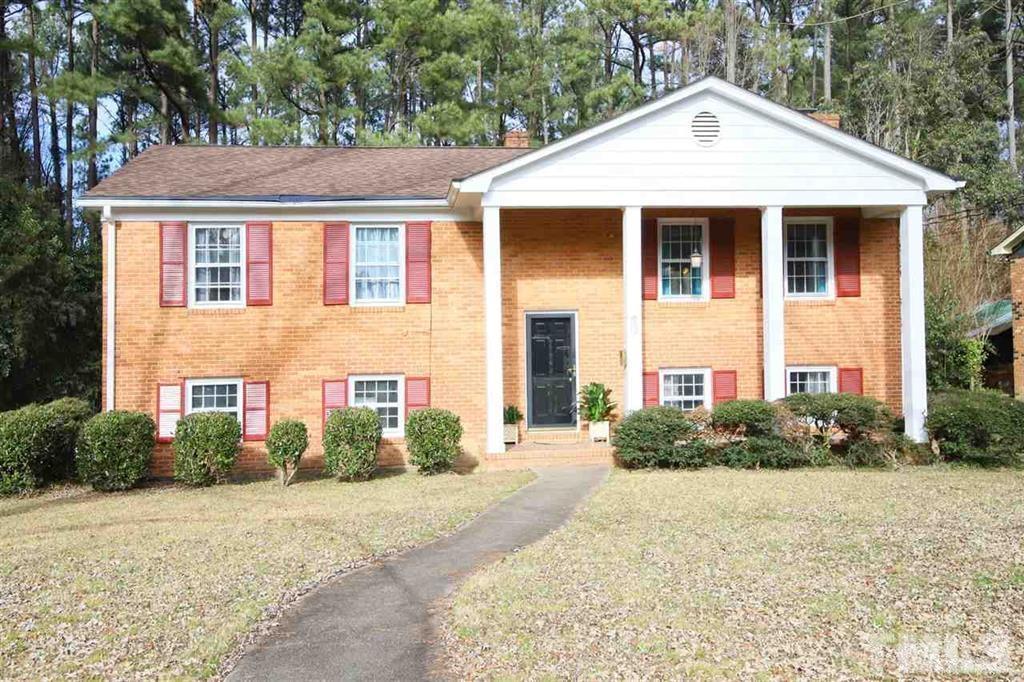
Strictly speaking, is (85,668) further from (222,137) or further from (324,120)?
(222,137)

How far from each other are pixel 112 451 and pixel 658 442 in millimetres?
8936

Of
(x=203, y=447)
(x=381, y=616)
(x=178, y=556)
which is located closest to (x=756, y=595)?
(x=381, y=616)

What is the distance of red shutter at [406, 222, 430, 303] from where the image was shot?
52.4 ft

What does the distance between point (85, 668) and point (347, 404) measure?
34.4ft

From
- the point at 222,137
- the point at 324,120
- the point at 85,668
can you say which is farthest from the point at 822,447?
the point at 222,137

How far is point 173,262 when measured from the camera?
15422mm

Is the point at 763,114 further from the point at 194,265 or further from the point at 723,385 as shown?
the point at 194,265

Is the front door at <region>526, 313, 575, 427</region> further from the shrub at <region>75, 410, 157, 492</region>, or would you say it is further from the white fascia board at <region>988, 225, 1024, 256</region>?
the white fascia board at <region>988, 225, 1024, 256</region>

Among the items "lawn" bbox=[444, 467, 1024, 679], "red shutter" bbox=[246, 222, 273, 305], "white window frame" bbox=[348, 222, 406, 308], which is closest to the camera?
Answer: "lawn" bbox=[444, 467, 1024, 679]

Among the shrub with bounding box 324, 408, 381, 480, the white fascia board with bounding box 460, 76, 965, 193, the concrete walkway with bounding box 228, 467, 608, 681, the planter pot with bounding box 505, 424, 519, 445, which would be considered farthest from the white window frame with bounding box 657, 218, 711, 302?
the concrete walkway with bounding box 228, 467, 608, 681

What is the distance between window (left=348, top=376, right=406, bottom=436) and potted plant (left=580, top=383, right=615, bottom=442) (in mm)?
3512

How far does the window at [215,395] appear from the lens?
1560 cm

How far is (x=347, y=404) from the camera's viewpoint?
15.9 m

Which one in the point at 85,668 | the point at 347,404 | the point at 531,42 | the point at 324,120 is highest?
the point at 531,42
